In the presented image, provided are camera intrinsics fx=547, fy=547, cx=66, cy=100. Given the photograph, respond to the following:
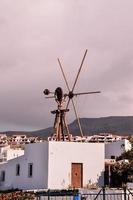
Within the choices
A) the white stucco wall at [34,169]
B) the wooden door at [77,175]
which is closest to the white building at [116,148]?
the wooden door at [77,175]

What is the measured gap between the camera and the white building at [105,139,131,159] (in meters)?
59.1

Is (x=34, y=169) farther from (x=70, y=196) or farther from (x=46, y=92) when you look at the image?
(x=70, y=196)

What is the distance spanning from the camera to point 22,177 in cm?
5041

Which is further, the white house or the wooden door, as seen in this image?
the wooden door

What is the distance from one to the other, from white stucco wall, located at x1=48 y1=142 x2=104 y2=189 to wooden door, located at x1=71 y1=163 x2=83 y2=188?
11.1 inches

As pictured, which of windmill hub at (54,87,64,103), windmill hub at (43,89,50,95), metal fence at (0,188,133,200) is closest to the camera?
metal fence at (0,188,133,200)

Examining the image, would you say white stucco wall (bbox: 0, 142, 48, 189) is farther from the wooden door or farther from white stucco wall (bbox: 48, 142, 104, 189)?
the wooden door

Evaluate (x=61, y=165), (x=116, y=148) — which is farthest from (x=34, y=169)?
(x=116, y=148)

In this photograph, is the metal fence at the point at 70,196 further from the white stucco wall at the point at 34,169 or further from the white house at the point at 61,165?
the white stucco wall at the point at 34,169

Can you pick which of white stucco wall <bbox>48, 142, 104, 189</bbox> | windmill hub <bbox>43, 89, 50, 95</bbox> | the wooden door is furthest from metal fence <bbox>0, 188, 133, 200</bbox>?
windmill hub <bbox>43, 89, 50, 95</bbox>

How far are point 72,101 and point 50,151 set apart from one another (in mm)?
14133

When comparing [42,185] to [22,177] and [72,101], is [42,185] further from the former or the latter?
[72,101]

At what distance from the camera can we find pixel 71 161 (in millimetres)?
47781

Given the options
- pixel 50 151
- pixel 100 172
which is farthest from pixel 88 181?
pixel 50 151
